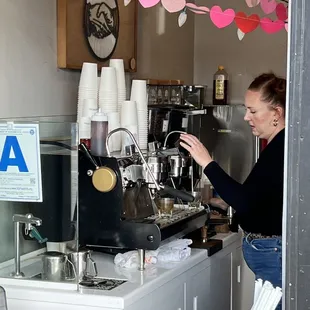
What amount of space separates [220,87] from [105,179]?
2.37 metres

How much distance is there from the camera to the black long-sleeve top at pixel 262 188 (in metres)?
2.69

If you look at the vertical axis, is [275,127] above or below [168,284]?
above

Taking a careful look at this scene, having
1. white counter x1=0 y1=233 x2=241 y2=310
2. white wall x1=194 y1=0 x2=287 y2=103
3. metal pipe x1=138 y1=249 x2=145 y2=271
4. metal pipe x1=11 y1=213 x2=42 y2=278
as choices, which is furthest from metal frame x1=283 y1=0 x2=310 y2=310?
white wall x1=194 y1=0 x2=287 y2=103

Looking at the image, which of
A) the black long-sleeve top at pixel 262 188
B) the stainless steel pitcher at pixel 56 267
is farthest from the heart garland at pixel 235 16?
the stainless steel pitcher at pixel 56 267

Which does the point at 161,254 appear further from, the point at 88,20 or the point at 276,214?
the point at 88,20

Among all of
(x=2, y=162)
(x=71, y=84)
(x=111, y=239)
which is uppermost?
(x=71, y=84)

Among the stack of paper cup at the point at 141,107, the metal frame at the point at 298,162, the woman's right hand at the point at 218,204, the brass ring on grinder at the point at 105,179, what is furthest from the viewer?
the woman's right hand at the point at 218,204

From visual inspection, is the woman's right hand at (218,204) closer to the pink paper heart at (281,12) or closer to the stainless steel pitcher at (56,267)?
the pink paper heart at (281,12)

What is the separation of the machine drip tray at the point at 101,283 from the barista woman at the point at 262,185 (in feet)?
1.88

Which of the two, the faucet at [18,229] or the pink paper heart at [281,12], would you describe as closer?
the faucet at [18,229]

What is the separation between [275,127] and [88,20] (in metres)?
1.10

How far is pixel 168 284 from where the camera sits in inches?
104

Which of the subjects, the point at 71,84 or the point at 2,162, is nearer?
the point at 2,162

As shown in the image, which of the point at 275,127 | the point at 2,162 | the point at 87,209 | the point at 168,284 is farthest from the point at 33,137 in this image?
the point at 275,127
